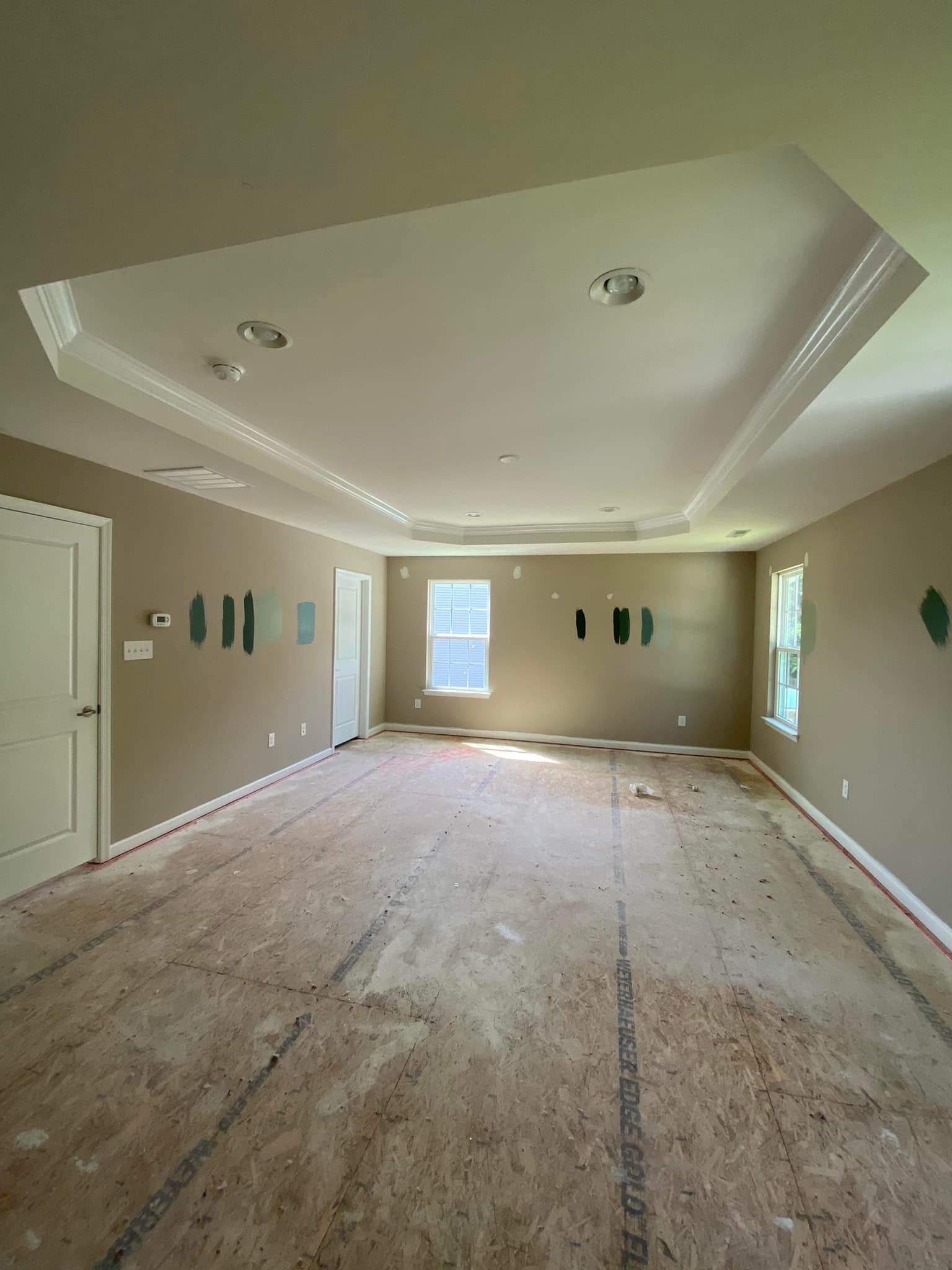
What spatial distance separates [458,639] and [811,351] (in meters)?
5.05

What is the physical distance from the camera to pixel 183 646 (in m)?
3.46

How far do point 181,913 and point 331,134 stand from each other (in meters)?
3.04

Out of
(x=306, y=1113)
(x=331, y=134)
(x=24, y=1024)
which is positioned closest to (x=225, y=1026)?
(x=306, y=1113)

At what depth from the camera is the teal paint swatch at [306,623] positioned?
4.78 metres

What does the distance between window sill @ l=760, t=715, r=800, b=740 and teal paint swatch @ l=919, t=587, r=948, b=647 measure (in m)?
1.93

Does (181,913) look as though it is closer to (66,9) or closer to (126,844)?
(126,844)

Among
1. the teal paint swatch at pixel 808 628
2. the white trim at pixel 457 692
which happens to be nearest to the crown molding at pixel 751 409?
the teal paint swatch at pixel 808 628

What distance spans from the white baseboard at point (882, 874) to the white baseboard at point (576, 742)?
1.27m

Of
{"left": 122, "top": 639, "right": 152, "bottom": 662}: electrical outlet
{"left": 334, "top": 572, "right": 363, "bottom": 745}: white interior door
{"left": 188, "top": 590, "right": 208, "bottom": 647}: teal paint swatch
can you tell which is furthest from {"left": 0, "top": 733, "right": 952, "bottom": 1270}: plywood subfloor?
{"left": 334, "top": 572, "right": 363, "bottom": 745}: white interior door

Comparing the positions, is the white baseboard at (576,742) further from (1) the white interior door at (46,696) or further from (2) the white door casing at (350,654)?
(1) the white interior door at (46,696)

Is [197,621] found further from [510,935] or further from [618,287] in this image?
[618,287]

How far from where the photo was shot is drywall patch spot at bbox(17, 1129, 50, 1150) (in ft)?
4.51

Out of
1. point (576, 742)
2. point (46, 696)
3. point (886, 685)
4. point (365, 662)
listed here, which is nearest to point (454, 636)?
point (365, 662)

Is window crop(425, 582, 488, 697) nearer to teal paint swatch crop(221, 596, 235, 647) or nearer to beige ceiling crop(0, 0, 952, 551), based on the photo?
teal paint swatch crop(221, 596, 235, 647)
